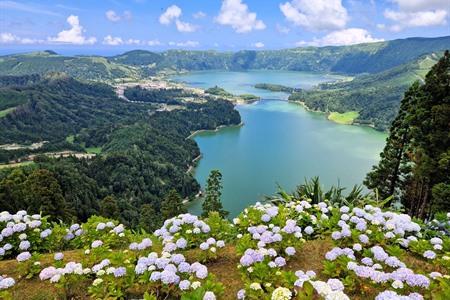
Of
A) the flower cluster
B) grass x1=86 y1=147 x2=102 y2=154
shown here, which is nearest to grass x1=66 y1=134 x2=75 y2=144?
grass x1=86 y1=147 x2=102 y2=154

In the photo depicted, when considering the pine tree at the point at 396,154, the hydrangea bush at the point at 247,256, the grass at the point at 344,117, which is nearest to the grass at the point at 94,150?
the grass at the point at 344,117

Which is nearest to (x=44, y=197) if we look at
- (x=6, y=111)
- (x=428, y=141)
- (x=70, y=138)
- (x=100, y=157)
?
(x=428, y=141)

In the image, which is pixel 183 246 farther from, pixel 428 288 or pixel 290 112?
pixel 290 112

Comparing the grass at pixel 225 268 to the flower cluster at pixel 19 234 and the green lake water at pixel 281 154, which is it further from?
the green lake water at pixel 281 154

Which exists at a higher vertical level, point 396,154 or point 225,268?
point 225,268

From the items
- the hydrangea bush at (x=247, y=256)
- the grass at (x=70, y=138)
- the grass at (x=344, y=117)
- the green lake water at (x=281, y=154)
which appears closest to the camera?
the hydrangea bush at (x=247, y=256)

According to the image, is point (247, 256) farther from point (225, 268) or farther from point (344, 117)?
point (344, 117)

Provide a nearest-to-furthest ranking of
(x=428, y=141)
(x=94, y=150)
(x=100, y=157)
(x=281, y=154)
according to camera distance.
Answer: (x=428, y=141) → (x=100, y=157) → (x=281, y=154) → (x=94, y=150)
